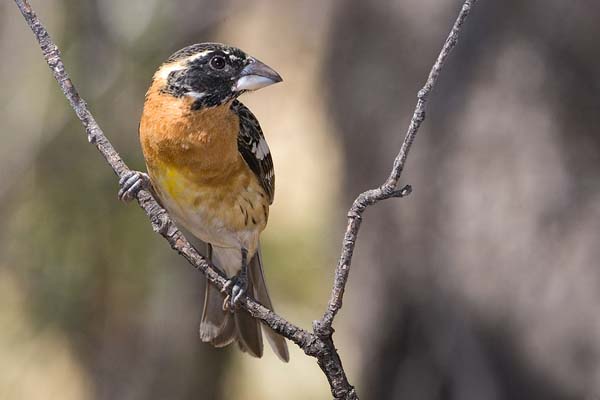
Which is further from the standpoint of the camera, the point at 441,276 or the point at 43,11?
the point at 43,11

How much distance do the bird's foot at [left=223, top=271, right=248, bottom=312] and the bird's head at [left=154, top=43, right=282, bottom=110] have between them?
2.02 ft

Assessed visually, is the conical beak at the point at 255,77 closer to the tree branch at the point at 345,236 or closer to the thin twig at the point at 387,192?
the tree branch at the point at 345,236

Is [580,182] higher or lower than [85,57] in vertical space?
lower

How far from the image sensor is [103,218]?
6.62m

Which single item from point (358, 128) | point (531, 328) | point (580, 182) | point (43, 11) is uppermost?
point (43, 11)

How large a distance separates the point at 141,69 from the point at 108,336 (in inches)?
73.1

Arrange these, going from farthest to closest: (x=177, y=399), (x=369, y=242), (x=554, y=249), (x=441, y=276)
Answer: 1. (x=177, y=399)
2. (x=369, y=242)
3. (x=441, y=276)
4. (x=554, y=249)

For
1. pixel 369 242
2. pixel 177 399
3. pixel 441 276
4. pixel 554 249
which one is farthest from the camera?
pixel 177 399

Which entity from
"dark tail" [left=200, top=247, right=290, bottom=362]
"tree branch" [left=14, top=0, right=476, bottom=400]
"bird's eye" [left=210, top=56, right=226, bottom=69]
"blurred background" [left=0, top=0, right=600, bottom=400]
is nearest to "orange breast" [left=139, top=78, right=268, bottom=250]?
"bird's eye" [left=210, top=56, right=226, bottom=69]

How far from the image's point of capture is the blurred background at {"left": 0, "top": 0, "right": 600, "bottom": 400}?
541 cm

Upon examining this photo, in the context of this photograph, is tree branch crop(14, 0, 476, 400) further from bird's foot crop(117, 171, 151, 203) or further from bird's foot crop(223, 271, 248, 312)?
bird's foot crop(223, 271, 248, 312)

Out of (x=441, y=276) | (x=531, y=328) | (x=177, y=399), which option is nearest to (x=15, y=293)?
(x=177, y=399)

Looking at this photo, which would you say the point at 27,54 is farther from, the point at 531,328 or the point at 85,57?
the point at 531,328

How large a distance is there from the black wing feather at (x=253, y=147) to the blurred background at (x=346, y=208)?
198 cm
